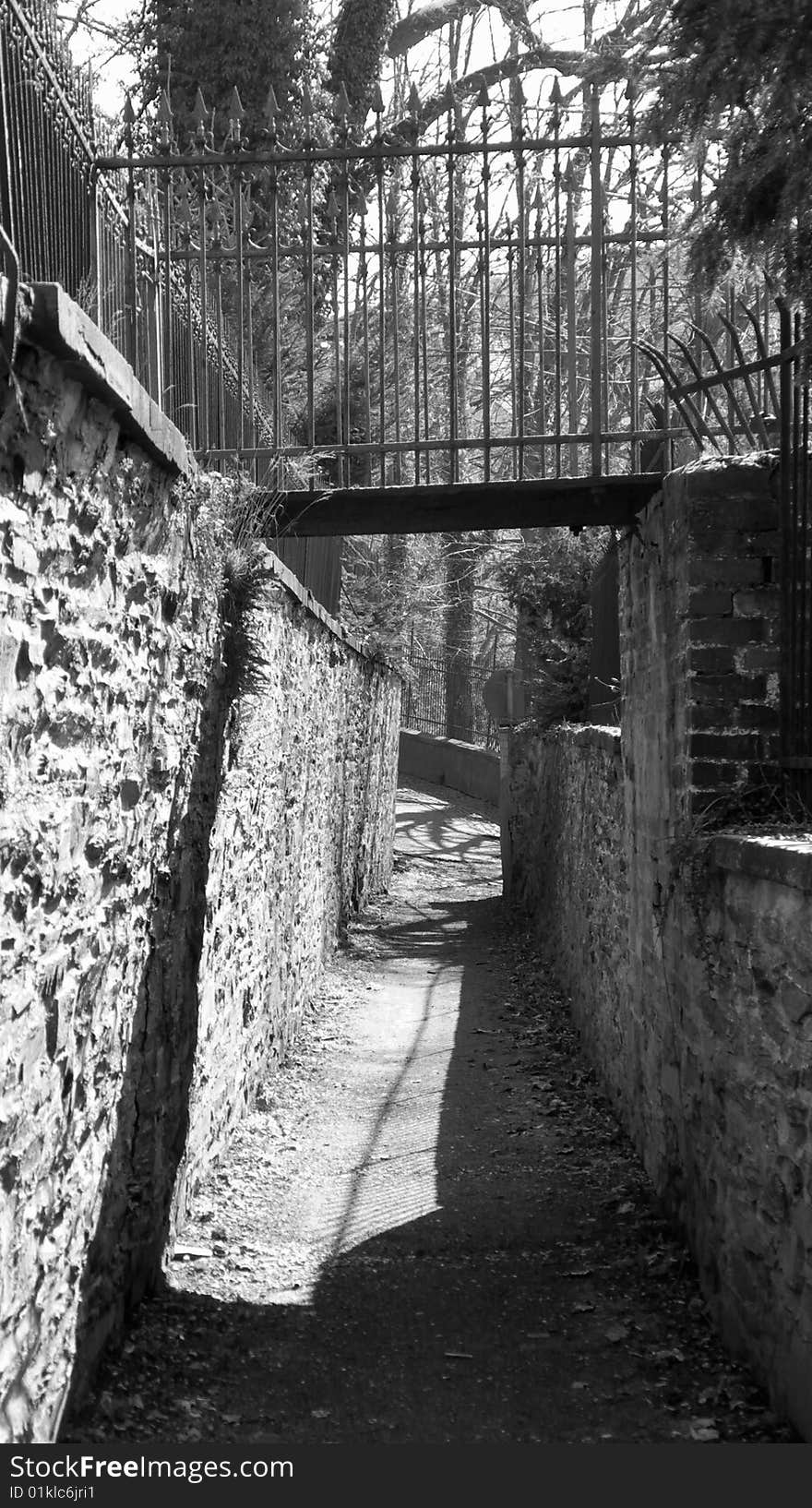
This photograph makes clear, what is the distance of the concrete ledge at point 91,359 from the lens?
2.59 metres

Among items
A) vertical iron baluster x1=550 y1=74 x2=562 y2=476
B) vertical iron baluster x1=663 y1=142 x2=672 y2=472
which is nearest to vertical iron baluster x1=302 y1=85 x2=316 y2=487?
vertical iron baluster x1=550 y1=74 x2=562 y2=476

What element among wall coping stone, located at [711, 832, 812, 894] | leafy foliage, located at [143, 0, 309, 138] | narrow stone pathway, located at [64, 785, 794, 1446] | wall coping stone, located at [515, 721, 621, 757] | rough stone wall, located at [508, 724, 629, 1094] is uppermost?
leafy foliage, located at [143, 0, 309, 138]

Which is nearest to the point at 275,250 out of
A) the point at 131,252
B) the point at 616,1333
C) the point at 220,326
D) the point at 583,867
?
the point at 220,326

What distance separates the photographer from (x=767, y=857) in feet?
11.6

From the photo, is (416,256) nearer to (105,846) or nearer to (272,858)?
(272,858)

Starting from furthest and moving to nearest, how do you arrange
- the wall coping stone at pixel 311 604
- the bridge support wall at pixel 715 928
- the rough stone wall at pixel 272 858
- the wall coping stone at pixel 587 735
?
the wall coping stone at pixel 587 735 → the wall coping stone at pixel 311 604 → the rough stone wall at pixel 272 858 → the bridge support wall at pixel 715 928

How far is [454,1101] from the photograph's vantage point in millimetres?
6574

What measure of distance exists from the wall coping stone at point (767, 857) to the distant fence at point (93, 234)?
2.25 metres

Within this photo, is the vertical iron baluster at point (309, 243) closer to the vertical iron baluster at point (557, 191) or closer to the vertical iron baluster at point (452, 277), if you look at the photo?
the vertical iron baluster at point (452, 277)

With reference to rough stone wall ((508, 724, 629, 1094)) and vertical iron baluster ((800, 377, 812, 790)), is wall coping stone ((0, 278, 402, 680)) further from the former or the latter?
rough stone wall ((508, 724, 629, 1094))

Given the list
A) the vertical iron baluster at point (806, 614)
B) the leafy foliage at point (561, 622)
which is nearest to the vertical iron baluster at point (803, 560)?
the vertical iron baluster at point (806, 614)

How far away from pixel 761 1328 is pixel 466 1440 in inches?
32.4

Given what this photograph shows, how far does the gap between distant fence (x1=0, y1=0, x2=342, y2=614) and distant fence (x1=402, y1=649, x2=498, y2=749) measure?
56.5 ft

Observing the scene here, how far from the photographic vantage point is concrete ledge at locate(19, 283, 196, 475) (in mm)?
2592
